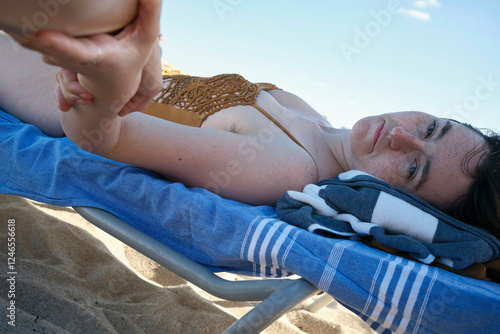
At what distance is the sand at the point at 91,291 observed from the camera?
1.40 meters

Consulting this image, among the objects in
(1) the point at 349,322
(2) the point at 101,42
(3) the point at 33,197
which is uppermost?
(2) the point at 101,42

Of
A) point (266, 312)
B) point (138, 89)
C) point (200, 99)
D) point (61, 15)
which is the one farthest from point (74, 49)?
point (200, 99)

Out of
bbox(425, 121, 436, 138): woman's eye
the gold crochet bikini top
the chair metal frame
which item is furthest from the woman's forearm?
bbox(425, 121, 436, 138): woman's eye

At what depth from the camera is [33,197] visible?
1.41 meters

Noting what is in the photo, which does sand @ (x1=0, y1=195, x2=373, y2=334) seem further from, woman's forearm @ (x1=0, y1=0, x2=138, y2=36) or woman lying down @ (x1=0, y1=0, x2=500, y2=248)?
woman's forearm @ (x1=0, y1=0, x2=138, y2=36)

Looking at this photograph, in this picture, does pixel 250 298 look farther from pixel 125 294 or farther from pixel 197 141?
pixel 125 294

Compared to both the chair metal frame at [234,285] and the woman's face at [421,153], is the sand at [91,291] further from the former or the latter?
the woman's face at [421,153]

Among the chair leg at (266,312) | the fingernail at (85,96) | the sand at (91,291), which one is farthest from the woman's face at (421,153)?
the fingernail at (85,96)

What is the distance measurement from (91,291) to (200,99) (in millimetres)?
1006

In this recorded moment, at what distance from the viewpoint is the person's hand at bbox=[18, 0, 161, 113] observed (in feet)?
1.68

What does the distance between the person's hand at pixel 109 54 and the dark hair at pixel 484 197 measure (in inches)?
56.8

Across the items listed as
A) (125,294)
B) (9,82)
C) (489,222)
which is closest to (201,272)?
(125,294)

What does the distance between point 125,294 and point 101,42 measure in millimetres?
1453

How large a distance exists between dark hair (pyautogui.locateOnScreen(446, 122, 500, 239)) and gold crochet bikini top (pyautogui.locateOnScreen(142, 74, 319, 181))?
2.12ft
